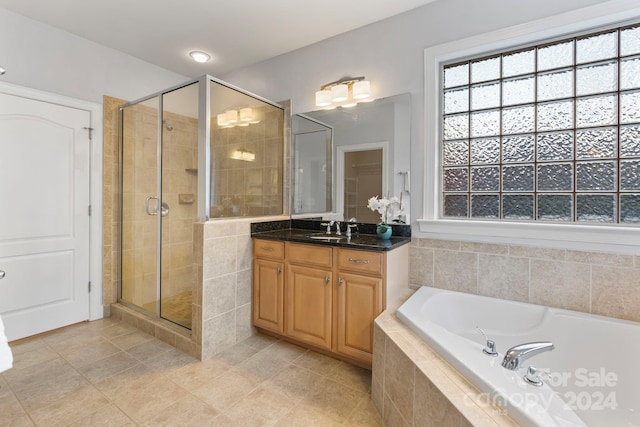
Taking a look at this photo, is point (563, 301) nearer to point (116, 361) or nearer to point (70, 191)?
point (116, 361)

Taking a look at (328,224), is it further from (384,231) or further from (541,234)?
(541,234)

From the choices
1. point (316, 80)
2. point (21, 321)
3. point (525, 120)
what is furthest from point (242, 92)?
point (21, 321)

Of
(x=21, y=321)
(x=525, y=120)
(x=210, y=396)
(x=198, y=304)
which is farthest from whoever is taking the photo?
(x=21, y=321)

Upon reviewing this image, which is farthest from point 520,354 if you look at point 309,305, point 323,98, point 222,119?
point 222,119

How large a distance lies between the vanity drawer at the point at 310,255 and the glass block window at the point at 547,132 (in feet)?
3.18

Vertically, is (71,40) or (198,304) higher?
(71,40)

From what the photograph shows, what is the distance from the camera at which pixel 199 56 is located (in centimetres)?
310

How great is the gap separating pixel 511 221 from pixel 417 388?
140 centimetres

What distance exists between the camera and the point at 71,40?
2.65 metres

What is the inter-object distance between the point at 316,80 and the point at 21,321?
3.25 metres

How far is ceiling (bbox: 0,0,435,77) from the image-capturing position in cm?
226

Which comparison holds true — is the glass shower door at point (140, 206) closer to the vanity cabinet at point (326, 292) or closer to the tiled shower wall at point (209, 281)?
the tiled shower wall at point (209, 281)

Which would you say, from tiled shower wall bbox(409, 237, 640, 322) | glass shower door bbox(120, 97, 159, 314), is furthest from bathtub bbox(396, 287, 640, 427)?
glass shower door bbox(120, 97, 159, 314)

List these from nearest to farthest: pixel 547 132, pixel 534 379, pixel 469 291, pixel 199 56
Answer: pixel 534 379
pixel 547 132
pixel 469 291
pixel 199 56
